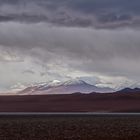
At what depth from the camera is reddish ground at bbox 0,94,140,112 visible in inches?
5507

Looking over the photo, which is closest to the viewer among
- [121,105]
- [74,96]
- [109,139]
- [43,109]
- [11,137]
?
[109,139]

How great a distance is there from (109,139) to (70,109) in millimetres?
103505

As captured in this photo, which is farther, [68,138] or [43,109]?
[43,109]

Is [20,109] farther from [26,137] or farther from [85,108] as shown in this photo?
[26,137]

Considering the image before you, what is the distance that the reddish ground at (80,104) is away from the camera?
139875 millimetres

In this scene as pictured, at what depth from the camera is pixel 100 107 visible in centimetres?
14762

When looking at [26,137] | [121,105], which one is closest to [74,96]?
[121,105]

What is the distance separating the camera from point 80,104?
6216 inches

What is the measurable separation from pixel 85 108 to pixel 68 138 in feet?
340

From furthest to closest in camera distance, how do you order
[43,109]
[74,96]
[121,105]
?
[74,96] → [121,105] → [43,109]

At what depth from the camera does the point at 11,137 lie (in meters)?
41.3

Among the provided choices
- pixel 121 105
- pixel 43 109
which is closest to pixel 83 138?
pixel 43 109

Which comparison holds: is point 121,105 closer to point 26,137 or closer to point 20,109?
point 20,109

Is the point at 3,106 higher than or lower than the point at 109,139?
higher
